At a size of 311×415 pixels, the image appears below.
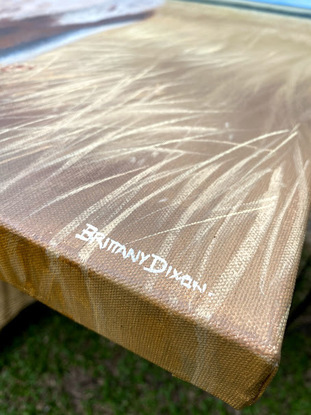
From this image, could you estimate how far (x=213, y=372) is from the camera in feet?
1.23

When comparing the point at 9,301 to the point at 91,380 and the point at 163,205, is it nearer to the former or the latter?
the point at 91,380

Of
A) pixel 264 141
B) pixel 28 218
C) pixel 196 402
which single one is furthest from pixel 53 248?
pixel 196 402

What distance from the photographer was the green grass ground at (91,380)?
2.46 feet

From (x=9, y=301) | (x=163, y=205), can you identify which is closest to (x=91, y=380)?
(x=9, y=301)

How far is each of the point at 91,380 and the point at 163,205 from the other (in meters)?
0.50

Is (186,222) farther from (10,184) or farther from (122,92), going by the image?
(122,92)

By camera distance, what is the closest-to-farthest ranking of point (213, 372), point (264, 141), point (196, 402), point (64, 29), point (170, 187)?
point (213, 372)
point (170, 187)
point (264, 141)
point (196, 402)
point (64, 29)

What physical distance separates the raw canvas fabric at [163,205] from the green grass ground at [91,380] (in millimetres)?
393

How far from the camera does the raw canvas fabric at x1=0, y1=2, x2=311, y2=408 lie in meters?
0.36

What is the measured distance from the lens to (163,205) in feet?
1.51

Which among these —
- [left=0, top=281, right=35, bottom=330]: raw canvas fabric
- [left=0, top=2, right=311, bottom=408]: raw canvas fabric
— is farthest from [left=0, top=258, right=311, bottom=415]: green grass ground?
[left=0, top=2, right=311, bottom=408]: raw canvas fabric

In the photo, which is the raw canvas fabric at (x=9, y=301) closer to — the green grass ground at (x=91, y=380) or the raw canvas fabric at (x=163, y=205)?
the green grass ground at (x=91, y=380)

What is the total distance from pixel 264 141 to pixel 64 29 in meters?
0.60

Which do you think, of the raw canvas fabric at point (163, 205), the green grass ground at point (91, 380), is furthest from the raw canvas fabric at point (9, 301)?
the raw canvas fabric at point (163, 205)
